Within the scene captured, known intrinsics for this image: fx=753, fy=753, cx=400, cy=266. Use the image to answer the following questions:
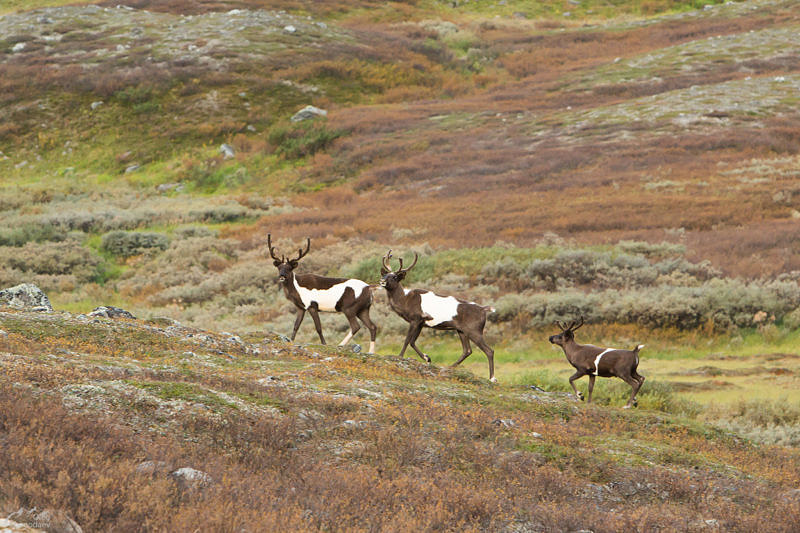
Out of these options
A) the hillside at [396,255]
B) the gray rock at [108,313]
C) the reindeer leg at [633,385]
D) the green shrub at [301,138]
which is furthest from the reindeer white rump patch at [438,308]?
the green shrub at [301,138]

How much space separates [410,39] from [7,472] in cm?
6709

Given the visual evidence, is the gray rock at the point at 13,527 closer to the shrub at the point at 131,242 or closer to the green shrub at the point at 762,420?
the green shrub at the point at 762,420

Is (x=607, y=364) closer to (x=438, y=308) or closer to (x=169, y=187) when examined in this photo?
(x=438, y=308)

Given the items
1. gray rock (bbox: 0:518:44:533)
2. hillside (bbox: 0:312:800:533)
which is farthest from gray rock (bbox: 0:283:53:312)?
gray rock (bbox: 0:518:44:533)

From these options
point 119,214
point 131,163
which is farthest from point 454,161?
point 131,163

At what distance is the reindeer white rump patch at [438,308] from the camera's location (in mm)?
14891

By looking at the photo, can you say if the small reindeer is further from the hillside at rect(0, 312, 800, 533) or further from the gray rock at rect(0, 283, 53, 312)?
the gray rock at rect(0, 283, 53, 312)

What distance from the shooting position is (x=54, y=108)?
51469 mm

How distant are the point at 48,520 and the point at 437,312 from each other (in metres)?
10.5

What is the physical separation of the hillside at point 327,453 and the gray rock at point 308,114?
A: 127ft

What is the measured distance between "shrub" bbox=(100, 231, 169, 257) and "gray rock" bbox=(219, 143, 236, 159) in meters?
14.2

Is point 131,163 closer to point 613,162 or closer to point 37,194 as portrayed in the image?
point 37,194

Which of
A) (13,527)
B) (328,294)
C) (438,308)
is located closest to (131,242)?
(328,294)

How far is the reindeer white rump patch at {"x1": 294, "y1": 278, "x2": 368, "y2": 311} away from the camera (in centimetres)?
1538
